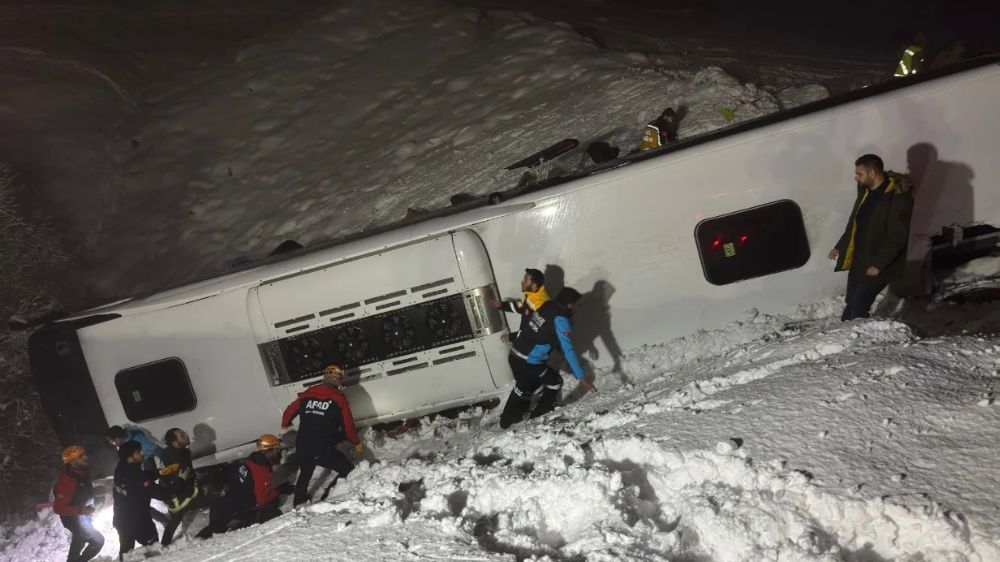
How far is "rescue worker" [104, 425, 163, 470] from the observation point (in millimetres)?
6336

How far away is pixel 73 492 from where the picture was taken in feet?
20.8

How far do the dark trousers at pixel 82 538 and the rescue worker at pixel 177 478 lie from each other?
95 cm

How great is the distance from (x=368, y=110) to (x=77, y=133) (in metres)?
6.52

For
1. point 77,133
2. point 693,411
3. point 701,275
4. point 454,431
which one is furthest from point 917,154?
point 77,133

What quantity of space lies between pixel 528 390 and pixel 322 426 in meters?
1.84

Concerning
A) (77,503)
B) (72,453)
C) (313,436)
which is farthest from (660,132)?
(77,503)

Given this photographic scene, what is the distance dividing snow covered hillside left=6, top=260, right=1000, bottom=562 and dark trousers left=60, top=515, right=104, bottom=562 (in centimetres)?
239

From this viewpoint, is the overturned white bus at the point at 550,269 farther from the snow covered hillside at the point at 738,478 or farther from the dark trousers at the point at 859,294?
the snow covered hillside at the point at 738,478

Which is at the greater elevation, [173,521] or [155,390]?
[155,390]

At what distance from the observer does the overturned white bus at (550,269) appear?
5.41 m

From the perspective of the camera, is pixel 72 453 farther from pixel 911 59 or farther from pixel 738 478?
pixel 911 59

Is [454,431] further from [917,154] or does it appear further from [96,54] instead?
[96,54]

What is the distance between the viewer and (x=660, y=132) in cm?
823

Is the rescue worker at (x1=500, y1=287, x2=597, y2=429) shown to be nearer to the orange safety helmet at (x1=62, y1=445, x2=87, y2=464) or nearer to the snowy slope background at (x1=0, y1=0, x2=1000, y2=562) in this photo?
the snowy slope background at (x1=0, y1=0, x2=1000, y2=562)
